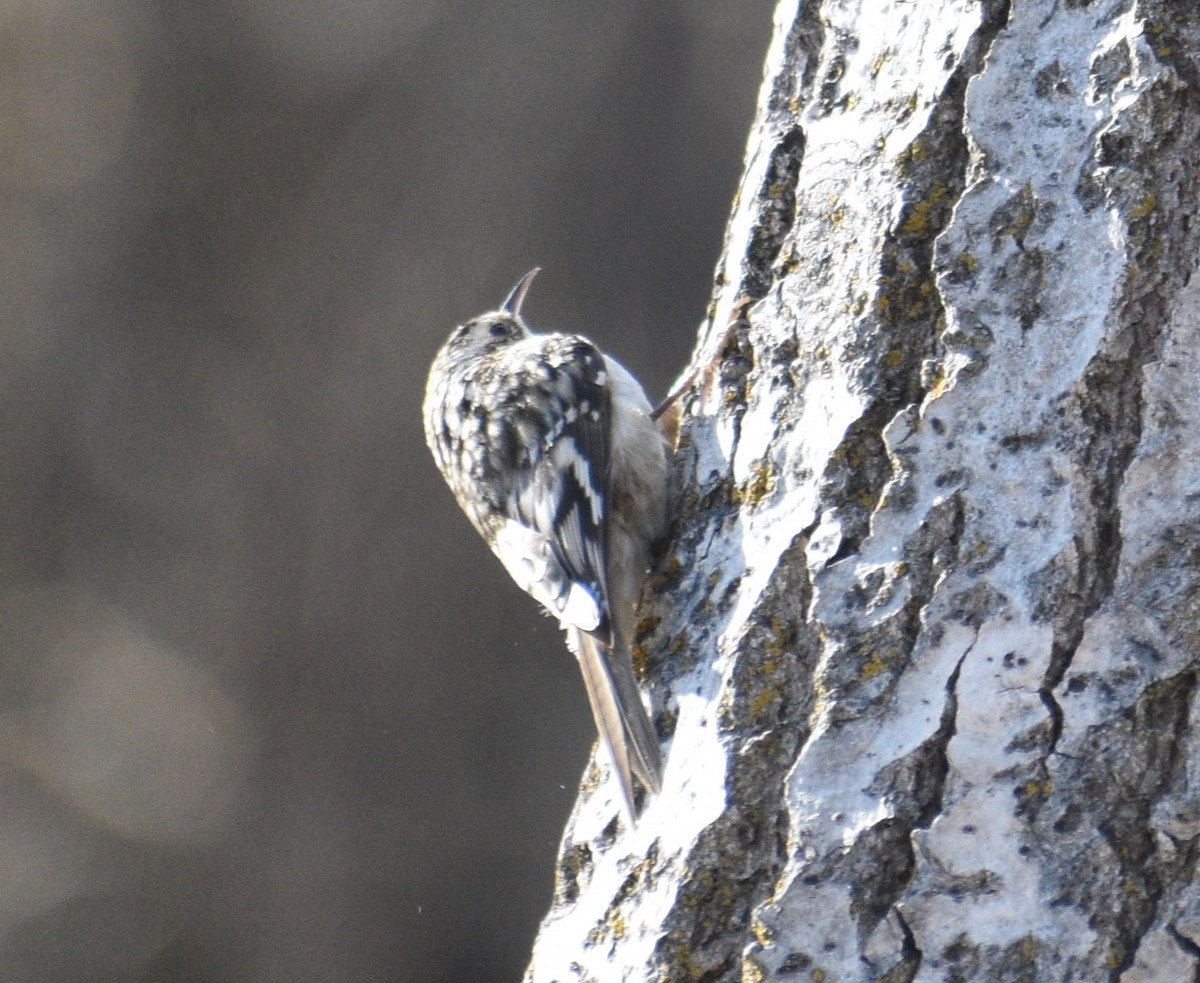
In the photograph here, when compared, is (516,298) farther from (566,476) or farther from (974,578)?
(974,578)

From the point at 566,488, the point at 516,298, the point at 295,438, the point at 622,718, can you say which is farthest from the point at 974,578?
the point at 295,438

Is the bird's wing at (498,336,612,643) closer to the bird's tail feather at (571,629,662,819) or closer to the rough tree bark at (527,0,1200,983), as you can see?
the bird's tail feather at (571,629,662,819)

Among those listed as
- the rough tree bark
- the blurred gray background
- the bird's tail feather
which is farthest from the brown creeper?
the blurred gray background

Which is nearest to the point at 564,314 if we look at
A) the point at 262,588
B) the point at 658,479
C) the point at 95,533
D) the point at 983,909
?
the point at 262,588

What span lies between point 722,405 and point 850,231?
0.33 m

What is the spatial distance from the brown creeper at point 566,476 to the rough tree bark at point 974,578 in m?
0.25

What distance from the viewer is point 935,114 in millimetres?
1520

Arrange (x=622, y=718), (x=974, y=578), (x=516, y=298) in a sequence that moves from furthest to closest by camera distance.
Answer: (x=516, y=298) → (x=622, y=718) → (x=974, y=578)

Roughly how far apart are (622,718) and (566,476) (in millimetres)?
687

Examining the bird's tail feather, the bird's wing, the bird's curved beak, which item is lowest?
the bird's tail feather

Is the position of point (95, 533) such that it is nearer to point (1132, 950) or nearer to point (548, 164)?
point (548, 164)

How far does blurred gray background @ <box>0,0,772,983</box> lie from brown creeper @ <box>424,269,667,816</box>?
1.08 m

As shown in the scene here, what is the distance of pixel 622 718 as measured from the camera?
1.73m

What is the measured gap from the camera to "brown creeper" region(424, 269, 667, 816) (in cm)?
191
